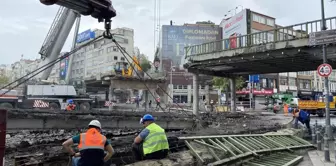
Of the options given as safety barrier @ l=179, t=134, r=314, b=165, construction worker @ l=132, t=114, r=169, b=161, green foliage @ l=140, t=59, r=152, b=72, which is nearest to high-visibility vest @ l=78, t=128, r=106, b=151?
construction worker @ l=132, t=114, r=169, b=161

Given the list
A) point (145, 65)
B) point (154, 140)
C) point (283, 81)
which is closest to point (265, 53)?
point (154, 140)

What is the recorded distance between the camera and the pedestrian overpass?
15750 mm

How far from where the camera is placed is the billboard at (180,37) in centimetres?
6209

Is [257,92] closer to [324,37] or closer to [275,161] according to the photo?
[324,37]

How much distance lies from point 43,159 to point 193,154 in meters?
3.45

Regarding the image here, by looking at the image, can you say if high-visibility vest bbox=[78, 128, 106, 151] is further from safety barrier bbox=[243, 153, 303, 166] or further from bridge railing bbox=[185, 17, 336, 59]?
bridge railing bbox=[185, 17, 336, 59]

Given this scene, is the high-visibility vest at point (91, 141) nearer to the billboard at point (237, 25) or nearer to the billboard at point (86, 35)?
the billboard at point (237, 25)

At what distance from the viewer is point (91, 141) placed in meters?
4.25

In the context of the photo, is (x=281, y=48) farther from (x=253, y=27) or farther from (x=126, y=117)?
(x=253, y=27)

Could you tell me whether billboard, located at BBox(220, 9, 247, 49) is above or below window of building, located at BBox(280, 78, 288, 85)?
above

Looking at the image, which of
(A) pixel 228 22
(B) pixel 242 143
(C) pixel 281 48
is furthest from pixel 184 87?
(B) pixel 242 143

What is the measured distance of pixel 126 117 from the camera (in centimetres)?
1277

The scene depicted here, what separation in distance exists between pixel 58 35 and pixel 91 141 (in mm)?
20288

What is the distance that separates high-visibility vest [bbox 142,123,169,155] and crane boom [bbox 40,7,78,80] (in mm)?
18924
